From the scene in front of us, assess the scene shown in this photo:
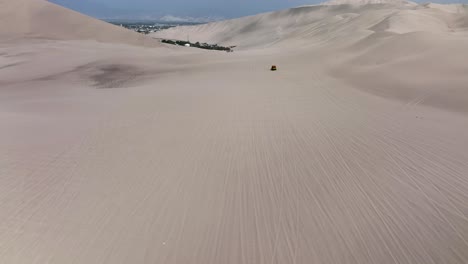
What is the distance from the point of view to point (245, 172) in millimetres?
5113

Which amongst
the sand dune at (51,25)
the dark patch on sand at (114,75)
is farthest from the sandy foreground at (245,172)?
the sand dune at (51,25)

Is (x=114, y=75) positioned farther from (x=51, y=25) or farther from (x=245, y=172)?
(x=51, y=25)

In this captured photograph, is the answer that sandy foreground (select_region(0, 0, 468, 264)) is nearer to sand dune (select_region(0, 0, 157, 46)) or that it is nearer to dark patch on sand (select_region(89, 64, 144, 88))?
dark patch on sand (select_region(89, 64, 144, 88))

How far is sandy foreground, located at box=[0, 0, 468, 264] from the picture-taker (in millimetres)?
3559

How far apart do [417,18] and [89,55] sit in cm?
3068

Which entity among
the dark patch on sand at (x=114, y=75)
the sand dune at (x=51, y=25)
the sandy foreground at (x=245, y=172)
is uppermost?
the sand dune at (x=51, y=25)

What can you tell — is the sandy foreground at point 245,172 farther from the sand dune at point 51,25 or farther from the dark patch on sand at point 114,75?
the sand dune at point 51,25

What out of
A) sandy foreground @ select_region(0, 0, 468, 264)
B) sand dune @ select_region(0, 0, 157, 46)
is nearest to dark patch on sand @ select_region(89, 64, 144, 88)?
sandy foreground @ select_region(0, 0, 468, 264)

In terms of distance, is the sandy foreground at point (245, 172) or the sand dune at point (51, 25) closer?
the sandy foreground at point (245, 172)

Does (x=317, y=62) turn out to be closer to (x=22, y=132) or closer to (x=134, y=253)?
(x=22, y=132)

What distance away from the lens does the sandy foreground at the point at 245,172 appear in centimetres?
356

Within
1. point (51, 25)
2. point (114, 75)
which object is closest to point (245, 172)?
point (114, 75)

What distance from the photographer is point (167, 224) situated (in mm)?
3936

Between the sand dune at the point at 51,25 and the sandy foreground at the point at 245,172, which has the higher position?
the sand dune at the point at 51,25
